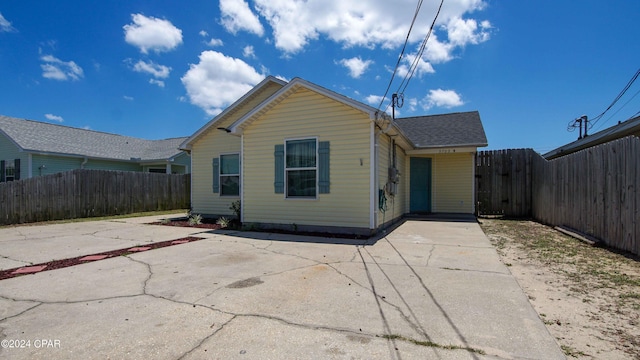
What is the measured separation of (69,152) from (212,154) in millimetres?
10067

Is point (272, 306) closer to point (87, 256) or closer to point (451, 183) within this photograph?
point (87, 256)

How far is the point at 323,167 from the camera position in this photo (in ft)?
25.4

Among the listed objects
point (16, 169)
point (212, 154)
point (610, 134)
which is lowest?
point (16, 169)

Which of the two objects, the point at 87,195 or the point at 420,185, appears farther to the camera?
the point at 420,185

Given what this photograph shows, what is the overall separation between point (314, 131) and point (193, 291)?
5104mm

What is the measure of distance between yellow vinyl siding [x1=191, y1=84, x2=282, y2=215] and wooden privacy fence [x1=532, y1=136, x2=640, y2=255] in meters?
9.07

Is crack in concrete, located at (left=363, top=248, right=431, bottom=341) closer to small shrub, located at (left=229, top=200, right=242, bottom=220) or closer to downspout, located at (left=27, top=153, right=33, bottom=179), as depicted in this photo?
small shrub, located at (left=229, top=200, right=242, bottom=220)

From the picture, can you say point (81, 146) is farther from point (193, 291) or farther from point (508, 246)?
point (508, 246)

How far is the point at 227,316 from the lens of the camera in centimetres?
300

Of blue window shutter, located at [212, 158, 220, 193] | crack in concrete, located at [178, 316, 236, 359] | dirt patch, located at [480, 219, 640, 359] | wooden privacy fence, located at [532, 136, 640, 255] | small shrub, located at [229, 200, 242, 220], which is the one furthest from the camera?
blue window shutter, located at [212, 158, 220, 193]

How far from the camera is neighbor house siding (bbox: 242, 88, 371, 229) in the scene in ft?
24.3

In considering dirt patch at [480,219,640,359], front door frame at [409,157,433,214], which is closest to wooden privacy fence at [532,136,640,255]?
dirt patch at [480,219,640,359]

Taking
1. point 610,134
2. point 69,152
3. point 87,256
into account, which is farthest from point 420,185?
point 69,152

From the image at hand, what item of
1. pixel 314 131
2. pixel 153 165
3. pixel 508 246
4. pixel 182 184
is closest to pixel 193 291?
pixel 314 131
